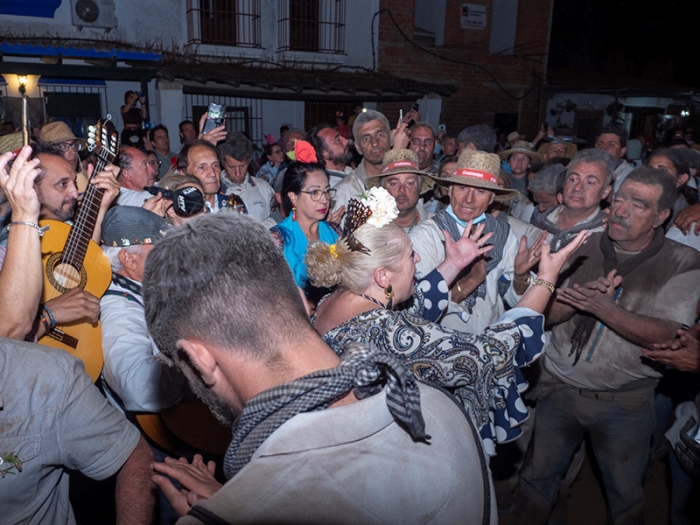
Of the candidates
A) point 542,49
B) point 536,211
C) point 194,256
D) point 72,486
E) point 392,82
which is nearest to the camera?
point 194,256

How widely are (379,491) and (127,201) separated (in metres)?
4.14

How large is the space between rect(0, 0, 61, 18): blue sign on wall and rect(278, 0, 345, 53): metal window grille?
217 inches

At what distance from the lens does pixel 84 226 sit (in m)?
3.15

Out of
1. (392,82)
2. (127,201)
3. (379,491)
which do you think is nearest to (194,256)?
(379,491)

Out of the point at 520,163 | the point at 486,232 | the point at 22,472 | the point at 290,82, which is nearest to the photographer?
the point at 22,472

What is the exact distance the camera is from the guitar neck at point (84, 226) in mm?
3006

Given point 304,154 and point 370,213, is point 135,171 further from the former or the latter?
point 370,213

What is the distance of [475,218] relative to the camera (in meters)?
3.81

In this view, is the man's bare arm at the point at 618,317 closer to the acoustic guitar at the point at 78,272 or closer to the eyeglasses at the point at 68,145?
the acoustic guitar at the point at 78,272

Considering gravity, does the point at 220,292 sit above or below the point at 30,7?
below

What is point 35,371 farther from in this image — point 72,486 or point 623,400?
point 623,400

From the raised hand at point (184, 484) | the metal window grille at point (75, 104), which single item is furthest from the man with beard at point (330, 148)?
the metal window grille at point (75, 104)

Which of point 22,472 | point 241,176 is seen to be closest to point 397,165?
point 241,176

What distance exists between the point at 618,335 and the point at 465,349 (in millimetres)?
1451
